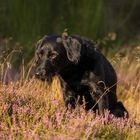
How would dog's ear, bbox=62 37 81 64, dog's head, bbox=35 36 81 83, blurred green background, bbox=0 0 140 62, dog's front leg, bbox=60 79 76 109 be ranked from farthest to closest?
blurred green background, bbox=0 0 140 62, dog's front leg, bbox=60 79 76 109, dog's ear, bbox=62 37 81 64, dog's head, bbox=35 36 81 83

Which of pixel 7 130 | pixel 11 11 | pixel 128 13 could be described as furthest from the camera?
pixel 128 13

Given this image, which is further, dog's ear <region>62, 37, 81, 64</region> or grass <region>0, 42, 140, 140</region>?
dog's ear <region>62, 37, 81, 64</region>

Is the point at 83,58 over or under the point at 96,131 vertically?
over

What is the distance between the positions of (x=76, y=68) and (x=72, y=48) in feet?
0.82

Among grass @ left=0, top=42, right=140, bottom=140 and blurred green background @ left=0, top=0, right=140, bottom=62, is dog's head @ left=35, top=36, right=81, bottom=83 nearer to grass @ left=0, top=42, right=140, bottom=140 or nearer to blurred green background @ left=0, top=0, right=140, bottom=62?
grass @ left=0, top=42, right=140, bottom=140

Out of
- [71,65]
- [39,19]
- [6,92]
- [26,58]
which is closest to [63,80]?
[71,65]

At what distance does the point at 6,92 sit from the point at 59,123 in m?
1.09

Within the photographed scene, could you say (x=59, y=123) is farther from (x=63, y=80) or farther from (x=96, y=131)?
(x=63, y=80)

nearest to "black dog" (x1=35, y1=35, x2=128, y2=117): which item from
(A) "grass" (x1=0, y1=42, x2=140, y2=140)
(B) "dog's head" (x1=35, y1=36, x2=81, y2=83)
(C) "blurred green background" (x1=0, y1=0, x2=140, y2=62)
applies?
(B) "dog's head" (x1=35, y1=36, x2=81, y2=83)

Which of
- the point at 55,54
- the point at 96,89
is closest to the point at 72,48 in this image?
the point at 55,54

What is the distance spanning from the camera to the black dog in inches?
280

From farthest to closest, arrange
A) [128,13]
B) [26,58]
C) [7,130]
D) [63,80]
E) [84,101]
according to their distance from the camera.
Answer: [128,13]
[26,58]
[63,80]
[84,101]
[7,130]

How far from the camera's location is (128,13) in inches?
602

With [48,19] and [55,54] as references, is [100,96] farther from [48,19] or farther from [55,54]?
[48,19]
